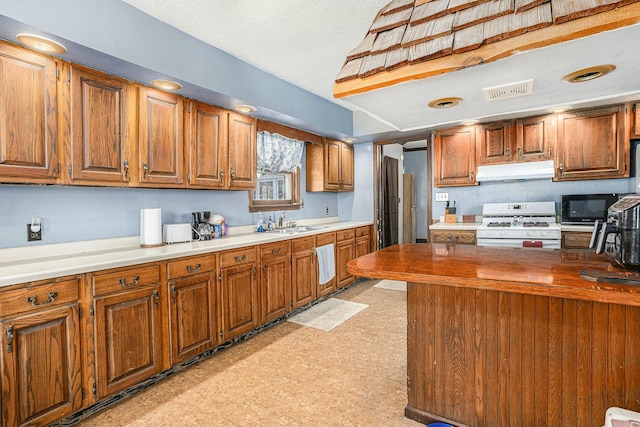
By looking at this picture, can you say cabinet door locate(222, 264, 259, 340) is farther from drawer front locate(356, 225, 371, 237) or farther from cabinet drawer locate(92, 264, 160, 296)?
drawer front locate(356, 225, 371, 237)

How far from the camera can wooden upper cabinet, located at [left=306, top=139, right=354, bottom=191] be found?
15.5 feet

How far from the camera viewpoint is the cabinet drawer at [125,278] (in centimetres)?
200

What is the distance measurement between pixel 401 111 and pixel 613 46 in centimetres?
92

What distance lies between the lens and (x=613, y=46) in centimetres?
122

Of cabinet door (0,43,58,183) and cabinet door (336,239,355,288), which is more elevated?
cabinet door (0,43,58,183)

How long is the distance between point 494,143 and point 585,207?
3.91 ft

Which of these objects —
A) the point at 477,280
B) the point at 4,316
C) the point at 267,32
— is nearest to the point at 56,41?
the point at 267,32

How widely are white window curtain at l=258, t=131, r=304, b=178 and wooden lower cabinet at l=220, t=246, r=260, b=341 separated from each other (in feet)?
4.30

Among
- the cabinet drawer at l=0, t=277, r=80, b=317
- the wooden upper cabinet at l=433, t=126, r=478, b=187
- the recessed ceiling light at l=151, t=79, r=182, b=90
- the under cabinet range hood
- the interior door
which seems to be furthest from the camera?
the interior door

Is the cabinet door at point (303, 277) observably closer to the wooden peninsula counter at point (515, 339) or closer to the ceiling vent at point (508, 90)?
the wooden peninsula counter at point (515, 339)

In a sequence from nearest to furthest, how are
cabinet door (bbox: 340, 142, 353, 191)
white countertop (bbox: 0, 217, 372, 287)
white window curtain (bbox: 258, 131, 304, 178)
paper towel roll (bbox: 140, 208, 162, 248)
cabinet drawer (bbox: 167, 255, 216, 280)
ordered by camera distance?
white countertop (bbox: 0, 217, 372, 287), cabinet drawer (bbox: 167, 255, 216, 280), paper towel roll (bbox: 140, 208, 162, 248), white window curtain (bbox: 258, 131, 304, 178), cabinet door (bbox: 340, 142, 353, 191)

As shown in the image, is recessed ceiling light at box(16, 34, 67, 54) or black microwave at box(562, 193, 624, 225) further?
black microwave at box(562, 193, 624, 225)

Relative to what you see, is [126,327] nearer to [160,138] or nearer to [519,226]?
[160,138]

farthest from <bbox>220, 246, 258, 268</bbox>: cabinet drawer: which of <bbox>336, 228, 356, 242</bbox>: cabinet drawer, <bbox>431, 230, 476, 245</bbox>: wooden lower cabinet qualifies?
<bbox>431, 230, 476, 245</bbox>: wooden lower cabinet
